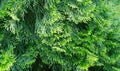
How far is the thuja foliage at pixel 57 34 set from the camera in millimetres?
3145

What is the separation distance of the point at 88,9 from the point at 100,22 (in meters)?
0.31

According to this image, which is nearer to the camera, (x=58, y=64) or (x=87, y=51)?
(x=87, y=51)

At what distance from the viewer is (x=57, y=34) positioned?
322cm

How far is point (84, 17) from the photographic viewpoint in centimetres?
324

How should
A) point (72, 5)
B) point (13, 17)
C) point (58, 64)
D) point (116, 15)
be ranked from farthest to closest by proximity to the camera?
point (116, 15) < point (58, 64) < point (72, 5) < point (13, 17)

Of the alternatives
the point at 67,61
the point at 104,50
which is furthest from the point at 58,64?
the point at 104,50

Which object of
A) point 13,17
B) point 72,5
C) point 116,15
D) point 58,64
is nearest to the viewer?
point 13,17

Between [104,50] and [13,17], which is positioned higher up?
[13,17]

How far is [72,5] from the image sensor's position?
3207mm

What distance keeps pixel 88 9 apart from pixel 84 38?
1.41 ft

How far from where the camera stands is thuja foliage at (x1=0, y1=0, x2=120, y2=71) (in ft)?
10.3

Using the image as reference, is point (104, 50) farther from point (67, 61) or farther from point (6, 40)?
point (6, 40)

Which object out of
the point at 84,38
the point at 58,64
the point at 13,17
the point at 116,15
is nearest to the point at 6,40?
the point at 13,17

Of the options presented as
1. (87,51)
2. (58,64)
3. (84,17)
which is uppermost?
(84,17)
